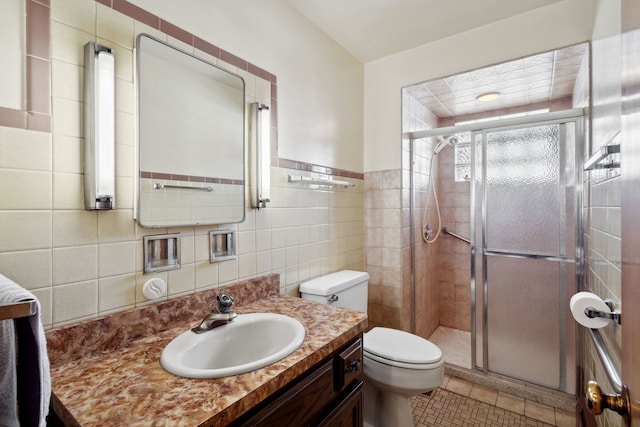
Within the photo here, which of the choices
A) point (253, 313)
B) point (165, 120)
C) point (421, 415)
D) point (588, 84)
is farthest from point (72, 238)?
point (588, 84)

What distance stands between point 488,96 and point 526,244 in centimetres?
128

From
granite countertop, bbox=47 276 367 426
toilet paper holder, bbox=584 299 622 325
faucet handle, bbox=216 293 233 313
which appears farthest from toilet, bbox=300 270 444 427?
toilet paper holder, bbox=584 299 622 325

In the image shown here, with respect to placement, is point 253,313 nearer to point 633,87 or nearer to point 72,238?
point 72,238

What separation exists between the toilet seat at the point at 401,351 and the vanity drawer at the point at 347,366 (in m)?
0.37

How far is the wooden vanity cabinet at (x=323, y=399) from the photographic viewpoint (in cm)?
83

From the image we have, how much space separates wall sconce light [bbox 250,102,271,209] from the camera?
58.6 inches

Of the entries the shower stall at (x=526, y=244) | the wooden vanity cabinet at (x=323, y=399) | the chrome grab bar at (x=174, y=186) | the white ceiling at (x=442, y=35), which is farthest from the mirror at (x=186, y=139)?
the shower stall at (x=526, y=244)

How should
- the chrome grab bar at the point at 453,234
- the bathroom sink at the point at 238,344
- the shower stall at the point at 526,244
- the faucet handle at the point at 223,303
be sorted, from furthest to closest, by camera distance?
the chrome grab bar at the point at 453,234, the shower stall at the point at 526,244, the faucet handle at the point at 223,303, the bathroom sink at the point at 238,344

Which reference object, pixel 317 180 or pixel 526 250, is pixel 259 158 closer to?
pixel 317 180

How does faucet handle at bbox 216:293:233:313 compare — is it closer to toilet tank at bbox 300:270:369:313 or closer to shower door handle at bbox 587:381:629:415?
toilet tank at bbox 300:270:369:313

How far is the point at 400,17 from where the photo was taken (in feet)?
6.12

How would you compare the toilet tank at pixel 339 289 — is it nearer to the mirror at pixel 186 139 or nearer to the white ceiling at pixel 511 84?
the mirror at pixel 186 139

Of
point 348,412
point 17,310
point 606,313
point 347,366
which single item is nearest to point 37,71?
point 17,310

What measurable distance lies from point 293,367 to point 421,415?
145cm
